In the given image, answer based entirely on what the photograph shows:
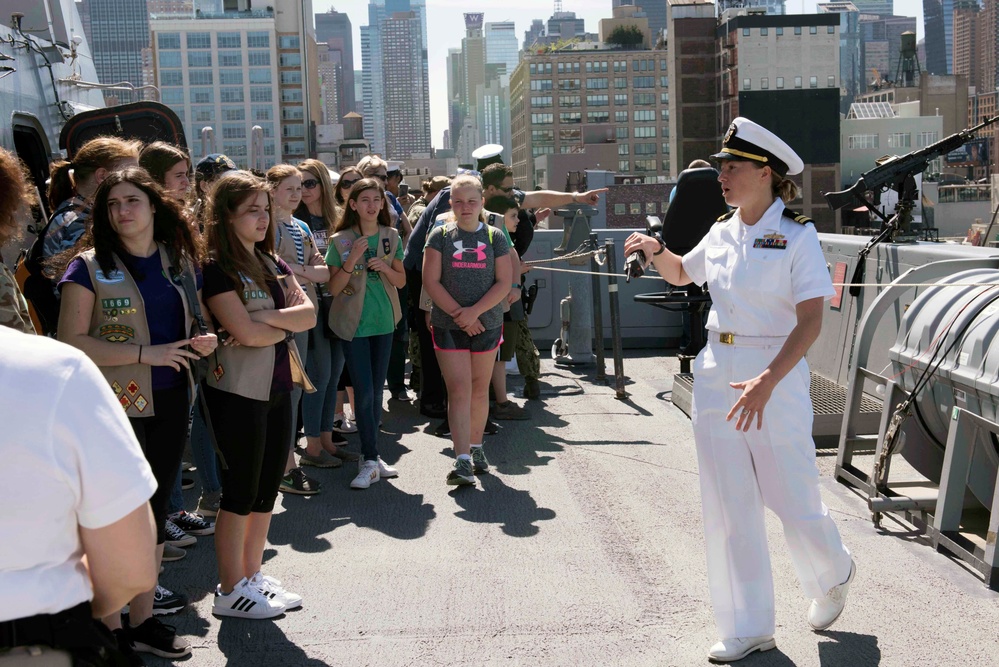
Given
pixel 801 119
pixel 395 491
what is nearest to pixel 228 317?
pixel 395 491

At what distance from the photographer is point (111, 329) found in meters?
4.18

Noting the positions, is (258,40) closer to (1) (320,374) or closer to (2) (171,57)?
(2) (171,57)

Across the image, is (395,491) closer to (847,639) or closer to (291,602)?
(291,602)

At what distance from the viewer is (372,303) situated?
273 inches

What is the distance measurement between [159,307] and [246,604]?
1.32m

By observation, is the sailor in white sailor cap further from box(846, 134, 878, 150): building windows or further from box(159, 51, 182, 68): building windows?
box(159, 51, 182, 68): building windows

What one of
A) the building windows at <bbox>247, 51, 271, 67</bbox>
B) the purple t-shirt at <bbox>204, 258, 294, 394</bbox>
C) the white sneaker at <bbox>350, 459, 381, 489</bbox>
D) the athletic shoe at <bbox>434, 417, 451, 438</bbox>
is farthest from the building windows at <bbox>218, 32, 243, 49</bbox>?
the purple t-shirt at <bbox>204, 258, 294, 394</bbox>

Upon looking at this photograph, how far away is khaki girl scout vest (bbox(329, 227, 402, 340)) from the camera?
22.5ft

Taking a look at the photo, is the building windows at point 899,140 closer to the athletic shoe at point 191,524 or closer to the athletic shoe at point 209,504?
the athletic shoe at point 209,504

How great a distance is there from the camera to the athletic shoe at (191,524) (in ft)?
19.1

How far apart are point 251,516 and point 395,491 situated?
2119 mm

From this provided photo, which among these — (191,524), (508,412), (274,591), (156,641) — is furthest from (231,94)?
(156,641)

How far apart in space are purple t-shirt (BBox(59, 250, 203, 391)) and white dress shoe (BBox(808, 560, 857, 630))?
2.67m

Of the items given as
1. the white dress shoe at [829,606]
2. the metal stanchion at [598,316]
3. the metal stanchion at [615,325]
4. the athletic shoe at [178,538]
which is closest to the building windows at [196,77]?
the metal stanchion at [598,316]
